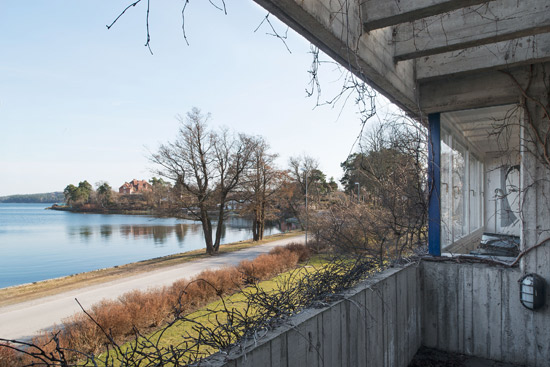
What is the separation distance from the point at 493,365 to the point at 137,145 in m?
19.3

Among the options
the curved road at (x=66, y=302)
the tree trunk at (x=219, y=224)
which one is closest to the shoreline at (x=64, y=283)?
the curved road at (x=66, y=302)

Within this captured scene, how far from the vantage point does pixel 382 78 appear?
116 inches

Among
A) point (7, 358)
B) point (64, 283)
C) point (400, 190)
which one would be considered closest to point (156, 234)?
point (64, 283)

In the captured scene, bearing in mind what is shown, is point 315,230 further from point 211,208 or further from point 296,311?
point 296,311

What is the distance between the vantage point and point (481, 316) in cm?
379

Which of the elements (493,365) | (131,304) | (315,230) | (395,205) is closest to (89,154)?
(315,230)

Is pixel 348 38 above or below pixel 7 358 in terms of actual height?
above

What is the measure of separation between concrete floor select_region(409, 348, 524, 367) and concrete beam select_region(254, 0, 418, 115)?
279 cm

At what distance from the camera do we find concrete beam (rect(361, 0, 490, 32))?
6.99ft

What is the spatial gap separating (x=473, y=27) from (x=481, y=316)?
3.01m

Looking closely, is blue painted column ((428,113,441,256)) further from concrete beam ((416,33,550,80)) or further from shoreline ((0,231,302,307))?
shoreline ((0,231,302,307))

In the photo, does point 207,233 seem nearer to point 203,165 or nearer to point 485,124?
point 203,165

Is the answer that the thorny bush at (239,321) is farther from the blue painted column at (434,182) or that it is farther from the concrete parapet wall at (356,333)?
the blue painted column at (434,182)

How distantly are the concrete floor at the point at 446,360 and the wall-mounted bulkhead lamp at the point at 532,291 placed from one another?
27.6 inches
